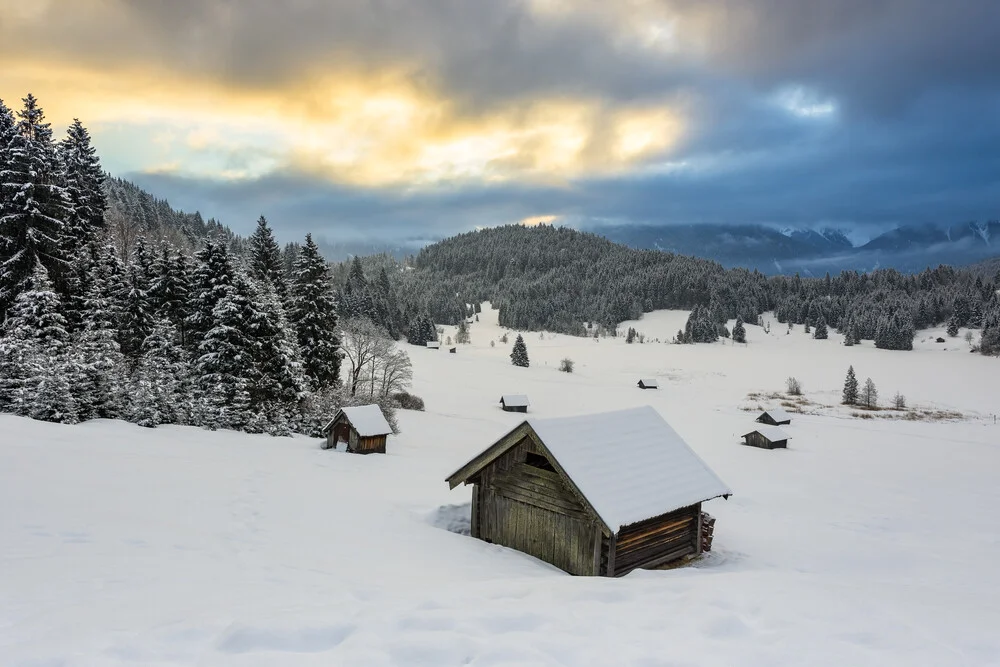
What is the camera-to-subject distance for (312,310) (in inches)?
1672

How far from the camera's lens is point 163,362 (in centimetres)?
3195

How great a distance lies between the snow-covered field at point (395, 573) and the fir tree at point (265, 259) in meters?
16.0

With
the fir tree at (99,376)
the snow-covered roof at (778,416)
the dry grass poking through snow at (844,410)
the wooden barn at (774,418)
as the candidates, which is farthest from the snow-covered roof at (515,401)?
the fir tree at (99,376)

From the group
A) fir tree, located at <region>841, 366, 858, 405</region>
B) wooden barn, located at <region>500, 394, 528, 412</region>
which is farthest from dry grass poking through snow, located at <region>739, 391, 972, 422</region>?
wooden barn, located at <region>500, 394, 528, 412</region>

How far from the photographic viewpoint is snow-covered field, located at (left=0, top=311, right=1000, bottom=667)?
21.4ft

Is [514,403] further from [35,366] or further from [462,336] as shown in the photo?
[462,336]

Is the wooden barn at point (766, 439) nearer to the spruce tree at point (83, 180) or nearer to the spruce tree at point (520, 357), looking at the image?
the spruce tree at point (520, 357)

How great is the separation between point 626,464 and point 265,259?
40.1m

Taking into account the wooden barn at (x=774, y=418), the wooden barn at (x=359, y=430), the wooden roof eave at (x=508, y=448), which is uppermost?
the wooden roof eave at (x=508, y=448)

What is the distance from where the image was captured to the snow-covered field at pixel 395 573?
6.52 meters

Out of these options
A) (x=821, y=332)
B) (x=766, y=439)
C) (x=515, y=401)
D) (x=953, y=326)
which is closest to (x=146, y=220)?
(x=515, y=401)

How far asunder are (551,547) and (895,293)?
766 feet

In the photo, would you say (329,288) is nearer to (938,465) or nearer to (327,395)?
(327,395)

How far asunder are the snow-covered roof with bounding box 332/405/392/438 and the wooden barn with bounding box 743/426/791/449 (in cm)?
3920
